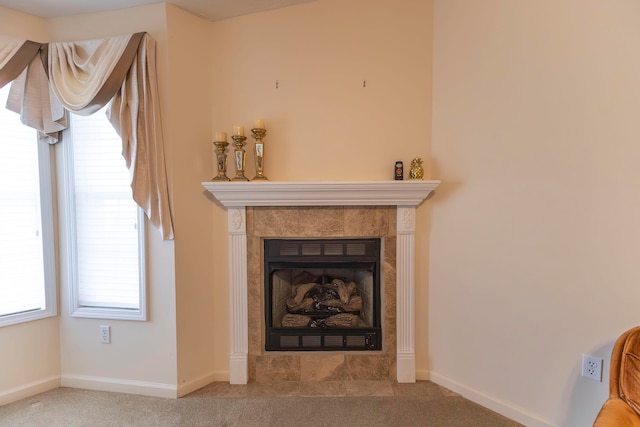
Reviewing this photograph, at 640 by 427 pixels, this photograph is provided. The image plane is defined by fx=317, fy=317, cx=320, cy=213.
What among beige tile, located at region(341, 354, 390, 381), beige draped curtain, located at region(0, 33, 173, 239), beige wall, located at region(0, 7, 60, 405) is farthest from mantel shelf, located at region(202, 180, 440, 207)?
beige wall, located at region(0, 7, 60, 405)

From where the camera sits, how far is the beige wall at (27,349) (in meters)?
2.09

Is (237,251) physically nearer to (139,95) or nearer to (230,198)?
(230,198)

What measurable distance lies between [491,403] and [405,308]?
741 mm

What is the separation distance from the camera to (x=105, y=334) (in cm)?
220

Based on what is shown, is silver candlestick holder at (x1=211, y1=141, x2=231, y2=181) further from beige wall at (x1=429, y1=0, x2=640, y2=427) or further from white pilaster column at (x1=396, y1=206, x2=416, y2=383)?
beige wall at (x1=429, y1=0, x2=640, y2=427)

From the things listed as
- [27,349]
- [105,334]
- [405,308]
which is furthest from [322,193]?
[27,349]

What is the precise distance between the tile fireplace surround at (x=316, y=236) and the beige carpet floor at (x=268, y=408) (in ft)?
0.30

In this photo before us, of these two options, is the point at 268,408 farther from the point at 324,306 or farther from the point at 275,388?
the point at 324,306

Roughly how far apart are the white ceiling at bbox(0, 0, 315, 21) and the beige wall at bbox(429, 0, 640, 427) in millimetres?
1240

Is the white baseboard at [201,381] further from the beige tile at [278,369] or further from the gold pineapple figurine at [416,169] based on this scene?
the gold pineapple figurine at [416,169]

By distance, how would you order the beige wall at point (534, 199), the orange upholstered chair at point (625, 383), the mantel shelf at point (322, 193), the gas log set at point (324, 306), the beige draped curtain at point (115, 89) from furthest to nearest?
the gas log set at point (324, 306) < the mantel shelf at point (322, 193) < the beige draped curtain at point (115, 89) < the beige wall at point (534, 199) < the orange upholstered chair at point (625, 383)

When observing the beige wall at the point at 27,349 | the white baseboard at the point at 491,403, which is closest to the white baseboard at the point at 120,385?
the beige wall at the point at 27,349

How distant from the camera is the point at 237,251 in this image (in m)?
2.29

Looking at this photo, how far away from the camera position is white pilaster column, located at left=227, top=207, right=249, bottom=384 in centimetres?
227
